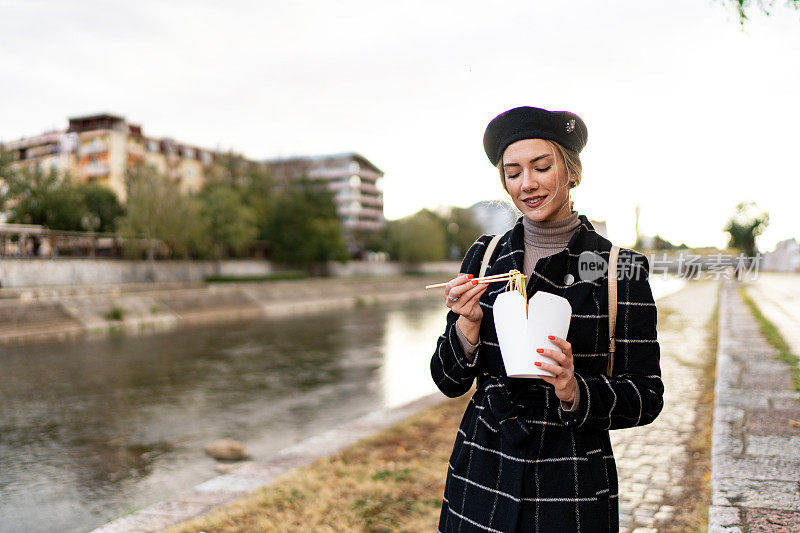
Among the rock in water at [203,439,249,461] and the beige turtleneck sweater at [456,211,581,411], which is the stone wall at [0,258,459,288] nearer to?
the rock in water at [203,439,249,461]

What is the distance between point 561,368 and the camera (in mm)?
1479

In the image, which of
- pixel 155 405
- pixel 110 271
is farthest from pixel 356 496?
pixel 110 271

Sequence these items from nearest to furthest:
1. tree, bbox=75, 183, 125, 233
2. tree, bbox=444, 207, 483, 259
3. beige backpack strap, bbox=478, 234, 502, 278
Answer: beige backpack strap, bbox=478, 234, 502, 278
tree, bbox=75, 183, 125, 233
tree, bbox=444, 207, 483, 259

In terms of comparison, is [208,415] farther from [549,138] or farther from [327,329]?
[327,329]

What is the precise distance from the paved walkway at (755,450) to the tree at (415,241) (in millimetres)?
59019

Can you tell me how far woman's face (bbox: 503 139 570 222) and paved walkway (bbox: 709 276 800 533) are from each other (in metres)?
2.48

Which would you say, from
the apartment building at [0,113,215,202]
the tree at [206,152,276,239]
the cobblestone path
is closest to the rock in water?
the cobblestone path

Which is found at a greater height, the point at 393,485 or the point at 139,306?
the point at 393,485

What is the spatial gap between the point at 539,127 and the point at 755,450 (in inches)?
151

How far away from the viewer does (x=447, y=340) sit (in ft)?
6.00

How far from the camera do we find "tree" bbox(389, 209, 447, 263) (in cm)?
6688

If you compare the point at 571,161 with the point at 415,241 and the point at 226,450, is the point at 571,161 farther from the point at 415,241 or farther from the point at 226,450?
the point at 415,241

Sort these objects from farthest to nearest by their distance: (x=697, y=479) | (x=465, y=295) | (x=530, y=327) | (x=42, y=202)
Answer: (x=42, y=202)
(x=697, y=479)
(x=465, y=295)
(x=530, y=327)

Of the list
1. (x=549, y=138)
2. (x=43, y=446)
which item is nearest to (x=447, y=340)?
(x=549, y=138)
